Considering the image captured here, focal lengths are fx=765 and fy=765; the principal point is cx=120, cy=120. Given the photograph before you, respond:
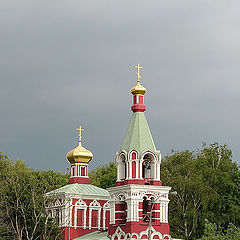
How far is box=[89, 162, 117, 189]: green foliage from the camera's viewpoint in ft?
230

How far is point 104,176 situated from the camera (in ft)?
235

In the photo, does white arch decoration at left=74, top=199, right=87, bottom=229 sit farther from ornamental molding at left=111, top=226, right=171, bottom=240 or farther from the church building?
ornamental molding at left=111, top=226, right=171, bottom=240

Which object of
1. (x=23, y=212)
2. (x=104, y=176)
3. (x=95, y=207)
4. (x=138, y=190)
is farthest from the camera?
(x=104, y=176)

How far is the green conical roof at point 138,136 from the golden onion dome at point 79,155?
887cm

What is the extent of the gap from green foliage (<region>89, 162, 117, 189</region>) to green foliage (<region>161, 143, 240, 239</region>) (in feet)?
30.0

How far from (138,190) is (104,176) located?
86.2 feet

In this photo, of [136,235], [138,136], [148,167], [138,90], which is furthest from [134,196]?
[138,90]

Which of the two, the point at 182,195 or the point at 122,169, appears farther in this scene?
the point at 182,195

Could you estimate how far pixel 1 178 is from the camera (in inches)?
2367

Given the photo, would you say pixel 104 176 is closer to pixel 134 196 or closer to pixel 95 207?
pixel 95 207

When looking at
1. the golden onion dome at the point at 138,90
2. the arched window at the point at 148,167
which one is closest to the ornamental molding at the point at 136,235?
the arched window at the point at 148,167

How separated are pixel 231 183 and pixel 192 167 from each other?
339 cm

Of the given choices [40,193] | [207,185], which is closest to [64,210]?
[40,193]

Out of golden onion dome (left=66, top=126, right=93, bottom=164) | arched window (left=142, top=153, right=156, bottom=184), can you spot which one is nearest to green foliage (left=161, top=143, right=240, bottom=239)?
golden onion dome (left=66, top=126, right=93, bottom=164)
